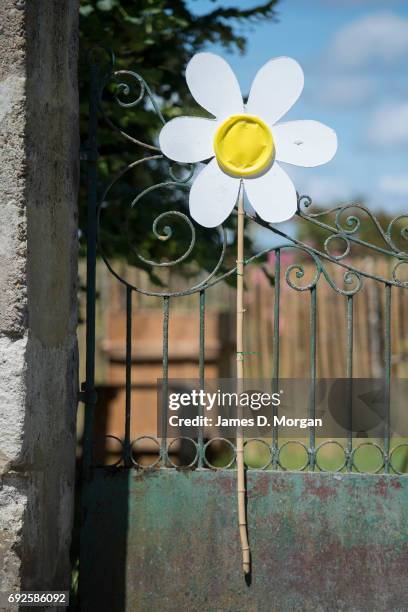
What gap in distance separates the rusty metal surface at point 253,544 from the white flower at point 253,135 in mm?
952

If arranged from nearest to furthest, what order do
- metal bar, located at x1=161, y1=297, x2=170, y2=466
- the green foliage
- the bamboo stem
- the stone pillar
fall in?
1. the stone pillar
2. the bamboo stem
3. metal bar, located at x1=161, y1=297, x2=170, y2=466
4. the green foliage

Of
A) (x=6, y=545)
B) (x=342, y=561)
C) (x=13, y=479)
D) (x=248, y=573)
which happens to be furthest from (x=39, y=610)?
(x=342, y=561)

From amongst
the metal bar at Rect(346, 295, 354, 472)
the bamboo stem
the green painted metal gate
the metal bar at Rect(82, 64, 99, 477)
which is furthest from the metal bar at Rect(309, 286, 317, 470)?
the metal bar at Rect(82, 64, 99, 477)

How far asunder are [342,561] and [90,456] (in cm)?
94

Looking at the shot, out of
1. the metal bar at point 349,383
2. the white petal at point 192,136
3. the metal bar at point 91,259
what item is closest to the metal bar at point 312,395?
the metal bar at point 349,383

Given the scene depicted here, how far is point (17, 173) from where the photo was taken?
8.03 ft

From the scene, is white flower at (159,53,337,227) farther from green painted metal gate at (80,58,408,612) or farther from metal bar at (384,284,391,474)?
metal bar at (384,284,391,474)

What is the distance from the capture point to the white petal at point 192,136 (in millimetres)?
2891

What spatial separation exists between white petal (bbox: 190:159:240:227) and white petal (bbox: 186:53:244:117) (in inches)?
7.4

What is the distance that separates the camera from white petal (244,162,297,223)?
288 centimetres

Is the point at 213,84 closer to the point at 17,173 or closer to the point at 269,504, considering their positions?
the point at 17,173

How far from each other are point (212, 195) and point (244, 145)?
0.66 feet

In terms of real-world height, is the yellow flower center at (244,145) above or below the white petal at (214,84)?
below

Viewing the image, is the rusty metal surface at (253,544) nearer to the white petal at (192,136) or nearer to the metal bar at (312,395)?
the metal bar at (312,395)
